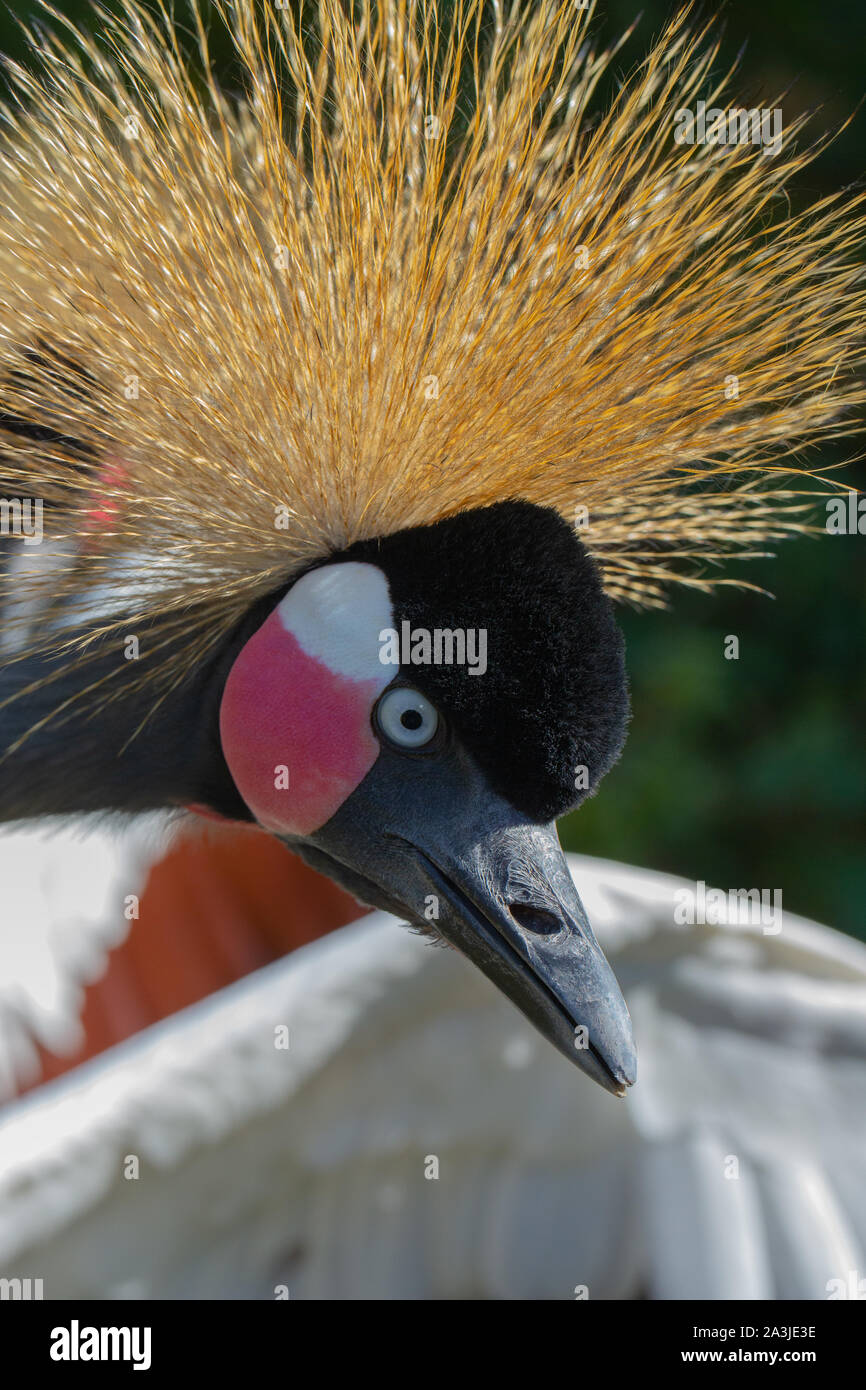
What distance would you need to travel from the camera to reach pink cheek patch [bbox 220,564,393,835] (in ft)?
2.36

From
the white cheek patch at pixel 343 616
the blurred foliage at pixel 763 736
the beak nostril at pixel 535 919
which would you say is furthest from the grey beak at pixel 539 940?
the blurred foliage at pixel 763 736

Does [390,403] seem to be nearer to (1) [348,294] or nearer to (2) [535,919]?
(1) [348,294]

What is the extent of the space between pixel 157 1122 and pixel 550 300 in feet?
2.63

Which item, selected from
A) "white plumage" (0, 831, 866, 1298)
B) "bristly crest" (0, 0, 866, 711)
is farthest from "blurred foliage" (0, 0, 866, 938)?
"bristly crest" (0, 0, 866, 711)

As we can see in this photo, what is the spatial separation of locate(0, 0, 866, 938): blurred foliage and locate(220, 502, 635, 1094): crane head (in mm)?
1038

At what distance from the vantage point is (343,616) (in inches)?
27.7

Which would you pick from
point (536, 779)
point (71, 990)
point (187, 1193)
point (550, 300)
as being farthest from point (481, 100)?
point (71, 990)

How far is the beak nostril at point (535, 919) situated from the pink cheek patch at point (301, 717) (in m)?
0.13

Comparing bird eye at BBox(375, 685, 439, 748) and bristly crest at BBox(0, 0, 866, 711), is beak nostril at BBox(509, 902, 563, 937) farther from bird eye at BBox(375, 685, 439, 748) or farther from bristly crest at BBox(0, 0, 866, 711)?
bristly crest at BBox(0, 0, 866, 711)

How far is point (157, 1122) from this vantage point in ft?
3.52

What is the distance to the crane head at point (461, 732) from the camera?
66cm

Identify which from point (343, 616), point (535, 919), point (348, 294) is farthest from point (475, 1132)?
point (348, 294)

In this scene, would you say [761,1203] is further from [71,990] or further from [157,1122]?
[71,990]

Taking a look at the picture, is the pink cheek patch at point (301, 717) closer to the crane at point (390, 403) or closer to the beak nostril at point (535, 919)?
the crane at point (390, 403)
